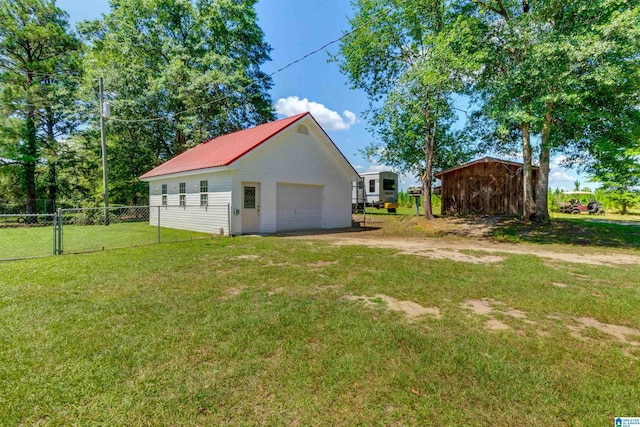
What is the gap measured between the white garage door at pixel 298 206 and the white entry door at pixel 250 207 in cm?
106

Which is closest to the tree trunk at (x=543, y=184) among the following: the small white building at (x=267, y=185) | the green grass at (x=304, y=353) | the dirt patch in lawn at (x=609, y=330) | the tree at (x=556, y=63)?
the tree at (x=556, y=63)

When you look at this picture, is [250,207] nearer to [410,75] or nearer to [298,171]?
[298,171]

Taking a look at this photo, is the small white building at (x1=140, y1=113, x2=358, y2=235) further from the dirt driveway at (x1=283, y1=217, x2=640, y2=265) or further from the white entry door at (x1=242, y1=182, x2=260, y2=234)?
the dirt driveway at (x1=283, y1=217, x2=640, y2=265)

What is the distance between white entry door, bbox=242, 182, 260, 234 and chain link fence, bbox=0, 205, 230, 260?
0.86m

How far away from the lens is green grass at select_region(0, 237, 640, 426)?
2.19 metres

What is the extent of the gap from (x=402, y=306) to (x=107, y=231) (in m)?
14.2

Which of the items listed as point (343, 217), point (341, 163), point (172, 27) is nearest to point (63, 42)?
point (172, 27)

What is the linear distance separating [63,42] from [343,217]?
2497 centimetres

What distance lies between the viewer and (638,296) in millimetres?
4707

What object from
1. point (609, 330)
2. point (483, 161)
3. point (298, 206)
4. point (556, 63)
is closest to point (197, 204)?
point (298, 206)

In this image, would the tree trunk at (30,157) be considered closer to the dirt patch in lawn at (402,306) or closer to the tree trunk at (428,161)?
the dirt patch in lawn at (402,306)

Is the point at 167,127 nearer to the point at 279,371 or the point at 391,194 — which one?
the point at 391,194

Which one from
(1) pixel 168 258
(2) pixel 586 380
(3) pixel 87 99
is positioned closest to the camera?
(2) pixel 586 380

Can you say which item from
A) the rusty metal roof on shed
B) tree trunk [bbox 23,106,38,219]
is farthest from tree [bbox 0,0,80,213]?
the rusty metal roof on shed
